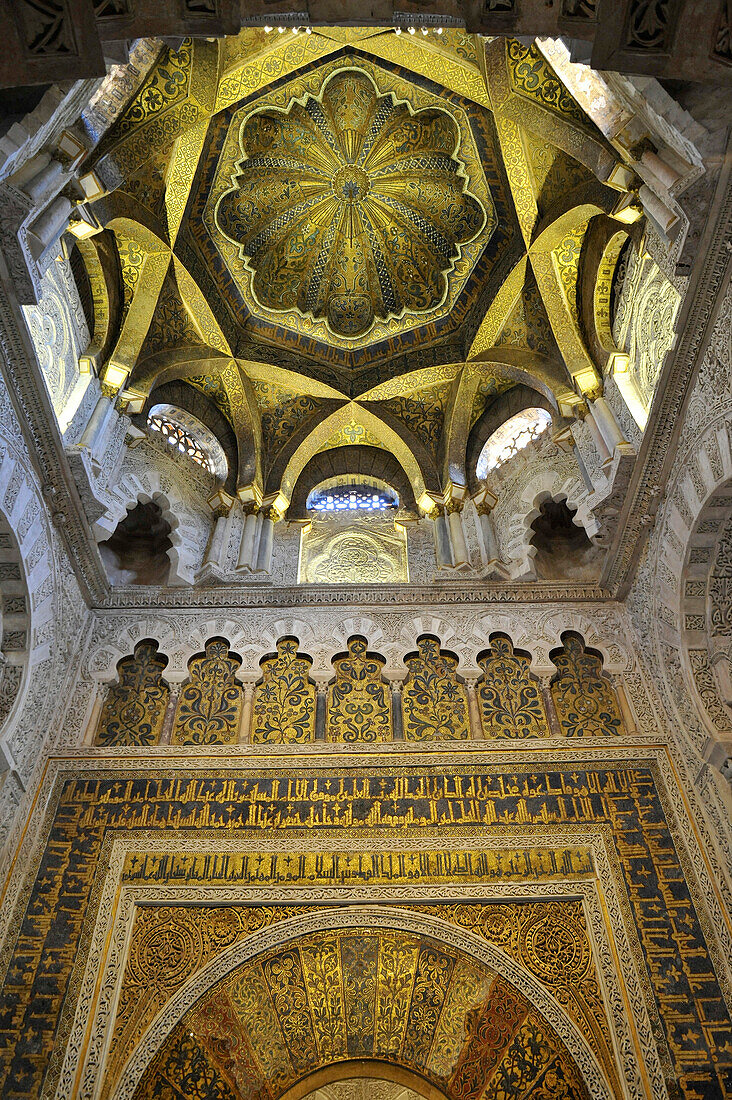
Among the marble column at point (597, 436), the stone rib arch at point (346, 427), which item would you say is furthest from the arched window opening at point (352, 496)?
the marble column at point (597, 436)

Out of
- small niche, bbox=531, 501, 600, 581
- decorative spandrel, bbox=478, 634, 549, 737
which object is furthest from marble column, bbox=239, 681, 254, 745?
small niche, bbox=531, 501, 600, 581

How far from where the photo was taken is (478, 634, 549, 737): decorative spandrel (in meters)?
7.46

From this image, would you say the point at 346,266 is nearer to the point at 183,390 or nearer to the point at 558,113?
the point at 183,390

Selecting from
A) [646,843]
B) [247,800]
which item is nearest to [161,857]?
[247,800]

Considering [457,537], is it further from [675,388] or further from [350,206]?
[350,206]

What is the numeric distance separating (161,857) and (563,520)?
5.33m

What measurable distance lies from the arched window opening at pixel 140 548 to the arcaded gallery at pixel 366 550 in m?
0.07

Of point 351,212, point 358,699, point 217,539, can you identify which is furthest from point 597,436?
point 351,212

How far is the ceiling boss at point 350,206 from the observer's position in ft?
29.2

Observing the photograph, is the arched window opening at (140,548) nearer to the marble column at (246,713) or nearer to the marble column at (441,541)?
the marble column at (246,713)

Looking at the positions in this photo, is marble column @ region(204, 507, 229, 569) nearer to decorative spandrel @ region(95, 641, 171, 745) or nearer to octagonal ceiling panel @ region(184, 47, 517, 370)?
decorative spandrel @ region(95, 641, 171, 745)

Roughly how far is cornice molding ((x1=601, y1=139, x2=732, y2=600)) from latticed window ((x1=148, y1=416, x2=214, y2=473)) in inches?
183

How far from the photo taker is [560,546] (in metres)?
8.93

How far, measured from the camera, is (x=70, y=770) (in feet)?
23.2
